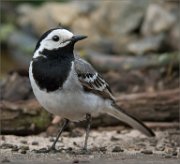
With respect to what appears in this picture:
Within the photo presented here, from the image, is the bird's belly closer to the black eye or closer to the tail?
the black eye

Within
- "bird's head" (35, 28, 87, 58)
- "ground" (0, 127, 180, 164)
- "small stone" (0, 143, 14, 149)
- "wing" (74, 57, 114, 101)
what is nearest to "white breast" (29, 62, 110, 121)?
"wing" (74, 57, 114, 101)

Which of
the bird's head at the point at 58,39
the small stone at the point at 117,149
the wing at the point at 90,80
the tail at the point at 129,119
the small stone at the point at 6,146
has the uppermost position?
the bird's head at the point at 58,39

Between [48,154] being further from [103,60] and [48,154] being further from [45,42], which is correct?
[103,60]

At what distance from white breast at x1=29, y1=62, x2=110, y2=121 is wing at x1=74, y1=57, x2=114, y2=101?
0.11 metres

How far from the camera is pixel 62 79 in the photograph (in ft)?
23.3

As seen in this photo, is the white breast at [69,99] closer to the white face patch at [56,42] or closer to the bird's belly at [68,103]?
the bird's belly at [68,103]

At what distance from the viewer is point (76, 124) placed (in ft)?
30.0

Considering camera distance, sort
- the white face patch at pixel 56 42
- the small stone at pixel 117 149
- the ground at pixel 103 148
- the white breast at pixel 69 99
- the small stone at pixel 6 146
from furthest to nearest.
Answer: the small stone at pixel 6 146 → the small stone at pixel 117 149 → the white face patch at pixel 56 42 → the white breast at pixel 69 99 → the ground at pixel 103 148

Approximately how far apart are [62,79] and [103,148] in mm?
973

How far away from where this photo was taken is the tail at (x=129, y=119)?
320 inches

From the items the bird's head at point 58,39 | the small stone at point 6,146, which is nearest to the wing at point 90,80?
the bird's head at point 58,39

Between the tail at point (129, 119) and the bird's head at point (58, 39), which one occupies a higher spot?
the bird's head at point (58, 39)

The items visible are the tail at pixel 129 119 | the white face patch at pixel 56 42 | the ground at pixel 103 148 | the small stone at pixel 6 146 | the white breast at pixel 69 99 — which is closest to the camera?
the ground at pixel 103 148

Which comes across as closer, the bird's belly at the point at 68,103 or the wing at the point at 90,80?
the bird's belly at the point at 68,103
